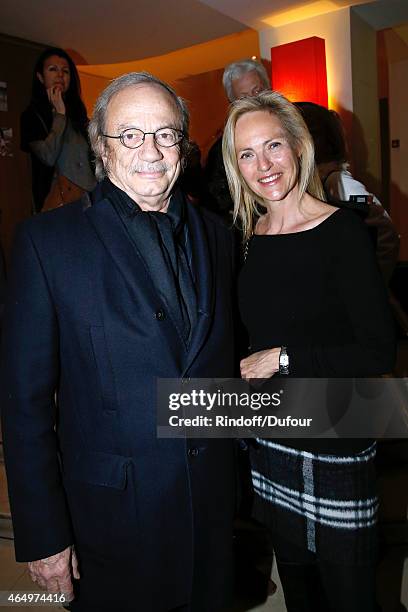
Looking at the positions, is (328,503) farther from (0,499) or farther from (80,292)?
(0,499)

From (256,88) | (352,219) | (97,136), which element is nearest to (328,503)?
(352,219)

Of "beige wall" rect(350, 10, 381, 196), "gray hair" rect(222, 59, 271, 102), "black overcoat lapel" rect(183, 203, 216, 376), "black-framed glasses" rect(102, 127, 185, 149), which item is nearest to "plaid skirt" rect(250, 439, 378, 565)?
"black overcoat lapel" rect(183, 203, 216, 376)

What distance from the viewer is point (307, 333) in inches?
58.2

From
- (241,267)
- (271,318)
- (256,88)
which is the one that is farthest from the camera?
(256,88)

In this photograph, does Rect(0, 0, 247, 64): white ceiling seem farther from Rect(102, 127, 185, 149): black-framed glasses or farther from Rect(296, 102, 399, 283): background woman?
Rect(102, 127, 185, 149): black-framed glasses

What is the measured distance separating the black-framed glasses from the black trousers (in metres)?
1.12

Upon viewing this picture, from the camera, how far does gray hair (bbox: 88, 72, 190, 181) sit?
131 centimetres

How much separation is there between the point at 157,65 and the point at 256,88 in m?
3.14

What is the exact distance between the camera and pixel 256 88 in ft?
8.73

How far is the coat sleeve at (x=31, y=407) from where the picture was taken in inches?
47.2

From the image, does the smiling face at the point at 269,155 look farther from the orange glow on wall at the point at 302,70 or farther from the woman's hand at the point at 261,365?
the orange glow on wall at the point at 302,70

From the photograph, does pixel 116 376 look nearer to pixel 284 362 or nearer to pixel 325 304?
pixel 284 362

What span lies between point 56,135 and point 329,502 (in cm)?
299

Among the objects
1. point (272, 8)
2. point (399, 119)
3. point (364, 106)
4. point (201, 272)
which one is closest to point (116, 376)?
point (201, 272)
